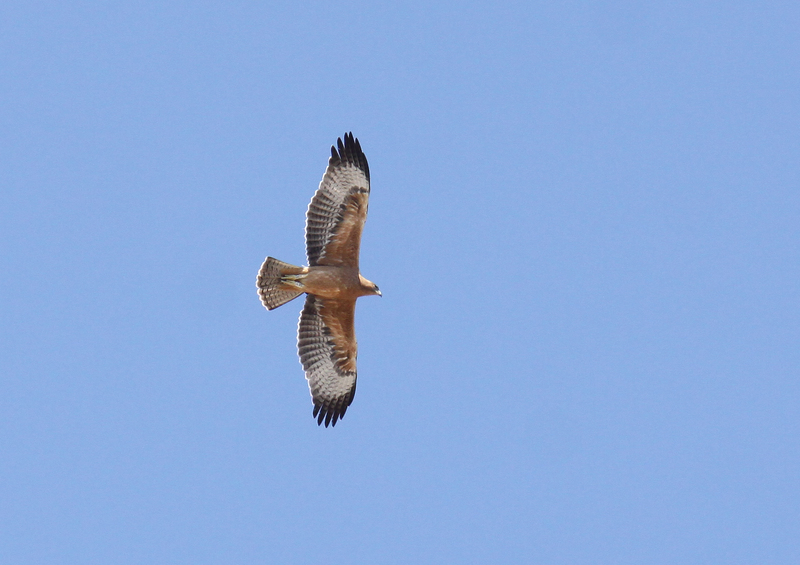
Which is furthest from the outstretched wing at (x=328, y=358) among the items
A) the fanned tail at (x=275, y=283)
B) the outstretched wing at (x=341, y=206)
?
the outstretched wing at (x=341, y=206)

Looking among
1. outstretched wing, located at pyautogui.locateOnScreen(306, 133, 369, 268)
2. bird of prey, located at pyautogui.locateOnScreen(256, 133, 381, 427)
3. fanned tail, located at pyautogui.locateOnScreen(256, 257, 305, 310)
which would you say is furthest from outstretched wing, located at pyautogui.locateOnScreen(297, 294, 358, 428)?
outstretched wing, located at pyautogui.locateOnScreen(306, 133, 369, 268)

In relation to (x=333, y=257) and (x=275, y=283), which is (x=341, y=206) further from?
(x=275, y=283)

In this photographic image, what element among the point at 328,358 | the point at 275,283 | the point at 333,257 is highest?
the point at 333,257

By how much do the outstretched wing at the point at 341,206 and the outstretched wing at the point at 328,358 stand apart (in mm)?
987

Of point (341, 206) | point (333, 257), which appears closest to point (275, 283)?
point (333, 257)

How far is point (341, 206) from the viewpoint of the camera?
14.3m

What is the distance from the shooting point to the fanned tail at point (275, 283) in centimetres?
1450

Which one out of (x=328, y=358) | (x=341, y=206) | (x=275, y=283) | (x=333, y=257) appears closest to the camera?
(x=341, y=206)

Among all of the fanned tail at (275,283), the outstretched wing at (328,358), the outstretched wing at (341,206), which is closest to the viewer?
the outstretched wing at (341,206)

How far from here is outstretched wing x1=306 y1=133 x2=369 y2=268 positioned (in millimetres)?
14266

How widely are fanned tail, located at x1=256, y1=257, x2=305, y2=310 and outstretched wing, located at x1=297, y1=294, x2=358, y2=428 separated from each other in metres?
0.46

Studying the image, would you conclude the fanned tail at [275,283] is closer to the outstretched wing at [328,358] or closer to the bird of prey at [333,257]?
the bird of prey at [333,257]

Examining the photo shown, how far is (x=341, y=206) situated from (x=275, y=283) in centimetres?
132

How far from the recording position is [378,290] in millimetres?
14648
